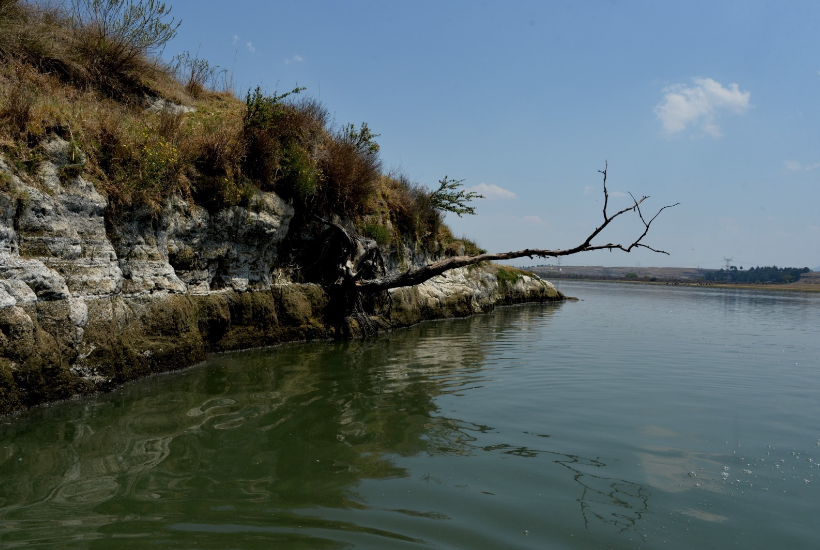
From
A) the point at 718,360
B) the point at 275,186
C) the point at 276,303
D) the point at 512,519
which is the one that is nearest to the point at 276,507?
the point at 512,519

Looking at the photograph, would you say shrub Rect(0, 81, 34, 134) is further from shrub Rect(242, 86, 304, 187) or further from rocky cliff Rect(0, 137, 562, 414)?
shrub Rect(242, 86, 304, 187)

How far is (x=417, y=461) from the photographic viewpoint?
4508mm

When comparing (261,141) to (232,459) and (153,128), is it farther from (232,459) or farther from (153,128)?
(232,459)

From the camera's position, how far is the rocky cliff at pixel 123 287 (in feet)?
19.3

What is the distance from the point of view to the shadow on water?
3264mm

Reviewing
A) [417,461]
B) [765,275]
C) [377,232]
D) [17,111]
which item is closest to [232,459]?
[417,461]

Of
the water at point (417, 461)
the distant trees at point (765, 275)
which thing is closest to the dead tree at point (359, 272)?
the water at point (417, 461)

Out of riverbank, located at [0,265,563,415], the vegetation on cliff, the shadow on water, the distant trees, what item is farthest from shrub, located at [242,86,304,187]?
the distant trees

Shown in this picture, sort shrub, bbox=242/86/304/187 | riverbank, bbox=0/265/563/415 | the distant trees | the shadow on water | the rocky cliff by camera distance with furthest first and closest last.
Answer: the distant trees < shrub, bbox=242/86/304/187 < the rocky cliff < riverbank, bbox=0/265/563/415 < the shadow on water

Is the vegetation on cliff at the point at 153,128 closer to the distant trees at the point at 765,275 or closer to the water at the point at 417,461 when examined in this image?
the water at the point at 417,461

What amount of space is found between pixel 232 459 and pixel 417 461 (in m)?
1.69

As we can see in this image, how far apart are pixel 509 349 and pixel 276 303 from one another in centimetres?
549

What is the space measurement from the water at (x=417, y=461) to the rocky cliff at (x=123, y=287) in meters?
0.53

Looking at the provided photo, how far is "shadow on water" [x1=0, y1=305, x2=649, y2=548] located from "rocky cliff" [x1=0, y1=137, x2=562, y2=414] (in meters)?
0.52
